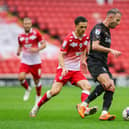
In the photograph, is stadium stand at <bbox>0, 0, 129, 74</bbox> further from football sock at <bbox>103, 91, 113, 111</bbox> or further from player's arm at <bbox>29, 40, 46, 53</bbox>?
football sock at <bbox>103, 91, 113, 111</bbox>

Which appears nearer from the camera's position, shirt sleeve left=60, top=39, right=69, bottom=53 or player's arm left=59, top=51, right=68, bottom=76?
player's arm left=59, top=51, right=68, bottom=76

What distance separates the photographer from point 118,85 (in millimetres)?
20906

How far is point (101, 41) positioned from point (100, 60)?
34 cm

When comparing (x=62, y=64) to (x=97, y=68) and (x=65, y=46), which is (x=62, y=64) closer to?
(x=65, y=46)

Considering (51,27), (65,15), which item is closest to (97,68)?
(51,27)

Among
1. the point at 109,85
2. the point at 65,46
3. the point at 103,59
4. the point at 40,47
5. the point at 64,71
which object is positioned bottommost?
the point at 40,47

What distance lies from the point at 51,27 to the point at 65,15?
4.94ft

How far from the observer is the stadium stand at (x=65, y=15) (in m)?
23.4

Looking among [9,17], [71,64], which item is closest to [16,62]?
[9,17]

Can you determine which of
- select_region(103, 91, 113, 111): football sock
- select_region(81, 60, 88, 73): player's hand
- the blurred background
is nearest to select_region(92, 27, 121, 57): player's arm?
select_region(103, 91, 113, 111): football sock

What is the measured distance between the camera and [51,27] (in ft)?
78.1

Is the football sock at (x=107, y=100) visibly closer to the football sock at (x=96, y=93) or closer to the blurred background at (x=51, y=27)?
the football sock at (x=96, y=93)

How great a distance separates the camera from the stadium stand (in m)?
23.4

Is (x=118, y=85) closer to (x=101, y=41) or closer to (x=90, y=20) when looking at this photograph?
(x=90, y=20)
